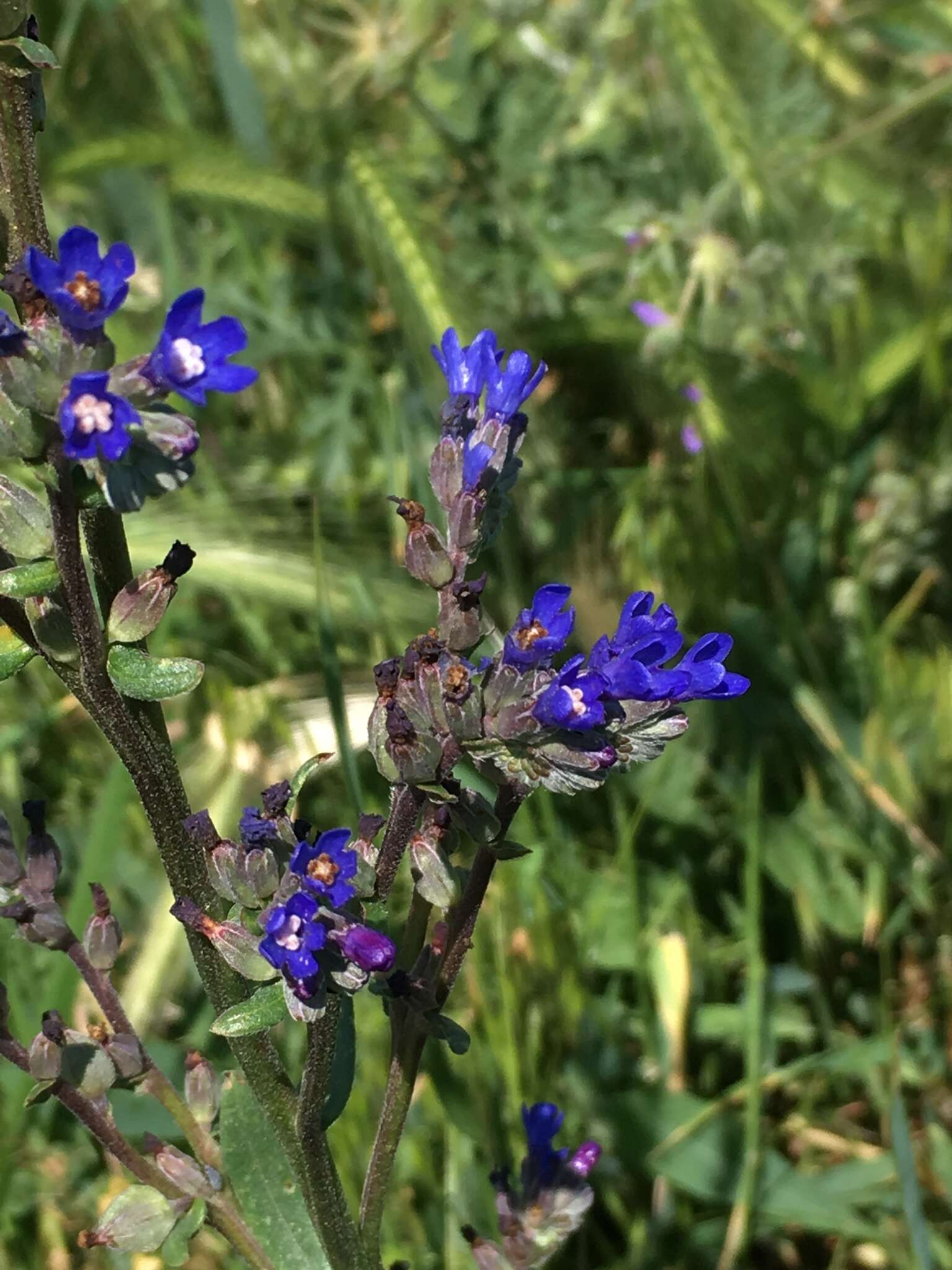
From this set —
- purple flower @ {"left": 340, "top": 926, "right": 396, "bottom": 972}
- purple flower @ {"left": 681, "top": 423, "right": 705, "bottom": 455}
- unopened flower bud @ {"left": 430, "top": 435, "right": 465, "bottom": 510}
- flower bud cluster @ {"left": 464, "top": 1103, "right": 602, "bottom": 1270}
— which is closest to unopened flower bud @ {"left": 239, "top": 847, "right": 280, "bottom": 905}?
purple flower @ {"left": 340, "top": 926, "right": 396, "bottom": 972}

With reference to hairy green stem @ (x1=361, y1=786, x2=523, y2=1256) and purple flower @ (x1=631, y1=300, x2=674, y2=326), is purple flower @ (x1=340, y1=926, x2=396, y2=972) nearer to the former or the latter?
hairy green stem @ (x1=361, y1=786, x2=523, y2=1256)

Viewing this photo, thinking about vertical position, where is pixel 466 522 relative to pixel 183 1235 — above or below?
above

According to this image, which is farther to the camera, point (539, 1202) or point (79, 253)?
point (539, 1202)

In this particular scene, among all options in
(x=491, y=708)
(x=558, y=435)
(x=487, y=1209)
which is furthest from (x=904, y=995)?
(x=491, y=708)

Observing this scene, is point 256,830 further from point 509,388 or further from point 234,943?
point 509,388

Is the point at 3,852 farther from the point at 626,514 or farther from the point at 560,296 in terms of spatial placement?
the point at 560,296

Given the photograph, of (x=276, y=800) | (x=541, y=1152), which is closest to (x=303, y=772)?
(x=276, y=800)

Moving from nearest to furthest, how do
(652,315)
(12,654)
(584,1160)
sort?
(12,654), (584,1160), (652,315)
